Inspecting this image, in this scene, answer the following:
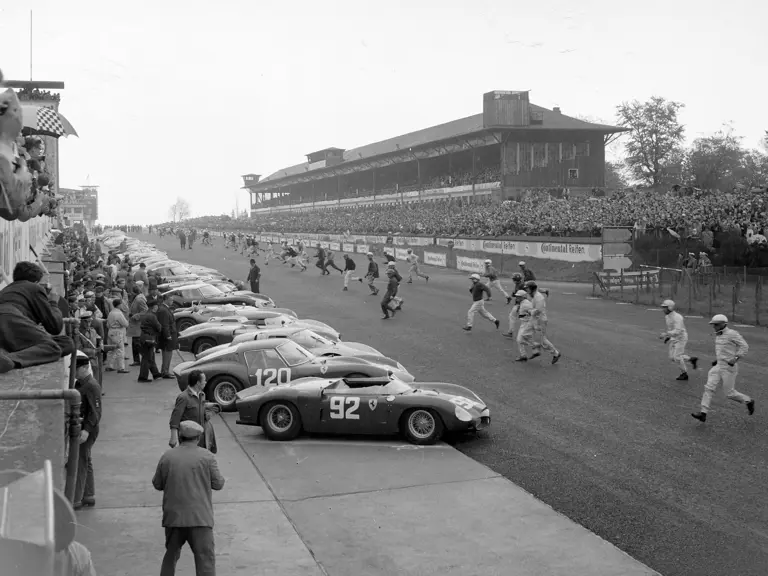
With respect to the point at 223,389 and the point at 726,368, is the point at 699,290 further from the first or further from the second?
the point at 223,389

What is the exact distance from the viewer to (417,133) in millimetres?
85625

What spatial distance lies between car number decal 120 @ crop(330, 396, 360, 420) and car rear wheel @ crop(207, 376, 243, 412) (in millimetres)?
2855

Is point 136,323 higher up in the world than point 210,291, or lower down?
lower down

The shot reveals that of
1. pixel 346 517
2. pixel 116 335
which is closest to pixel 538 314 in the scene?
pixel 116 335

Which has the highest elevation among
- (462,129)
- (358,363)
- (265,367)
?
(462,129)

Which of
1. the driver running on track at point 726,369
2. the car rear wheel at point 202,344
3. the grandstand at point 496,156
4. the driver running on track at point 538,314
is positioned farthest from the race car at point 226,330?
the grandstand at point 496,156

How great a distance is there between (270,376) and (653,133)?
3365 inches


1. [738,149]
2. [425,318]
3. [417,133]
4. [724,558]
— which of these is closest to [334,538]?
[724,558]

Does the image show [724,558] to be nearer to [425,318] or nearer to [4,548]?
[4,548]

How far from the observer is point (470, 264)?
143 ft

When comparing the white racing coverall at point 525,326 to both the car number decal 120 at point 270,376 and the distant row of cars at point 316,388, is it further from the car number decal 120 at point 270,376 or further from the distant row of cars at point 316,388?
the car number decal 120 at point 270,376

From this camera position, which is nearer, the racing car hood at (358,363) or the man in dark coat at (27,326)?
the man in dark coat at (27,326)

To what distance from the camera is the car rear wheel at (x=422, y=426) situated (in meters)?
11.8

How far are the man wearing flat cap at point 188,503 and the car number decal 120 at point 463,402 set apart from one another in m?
5.85
